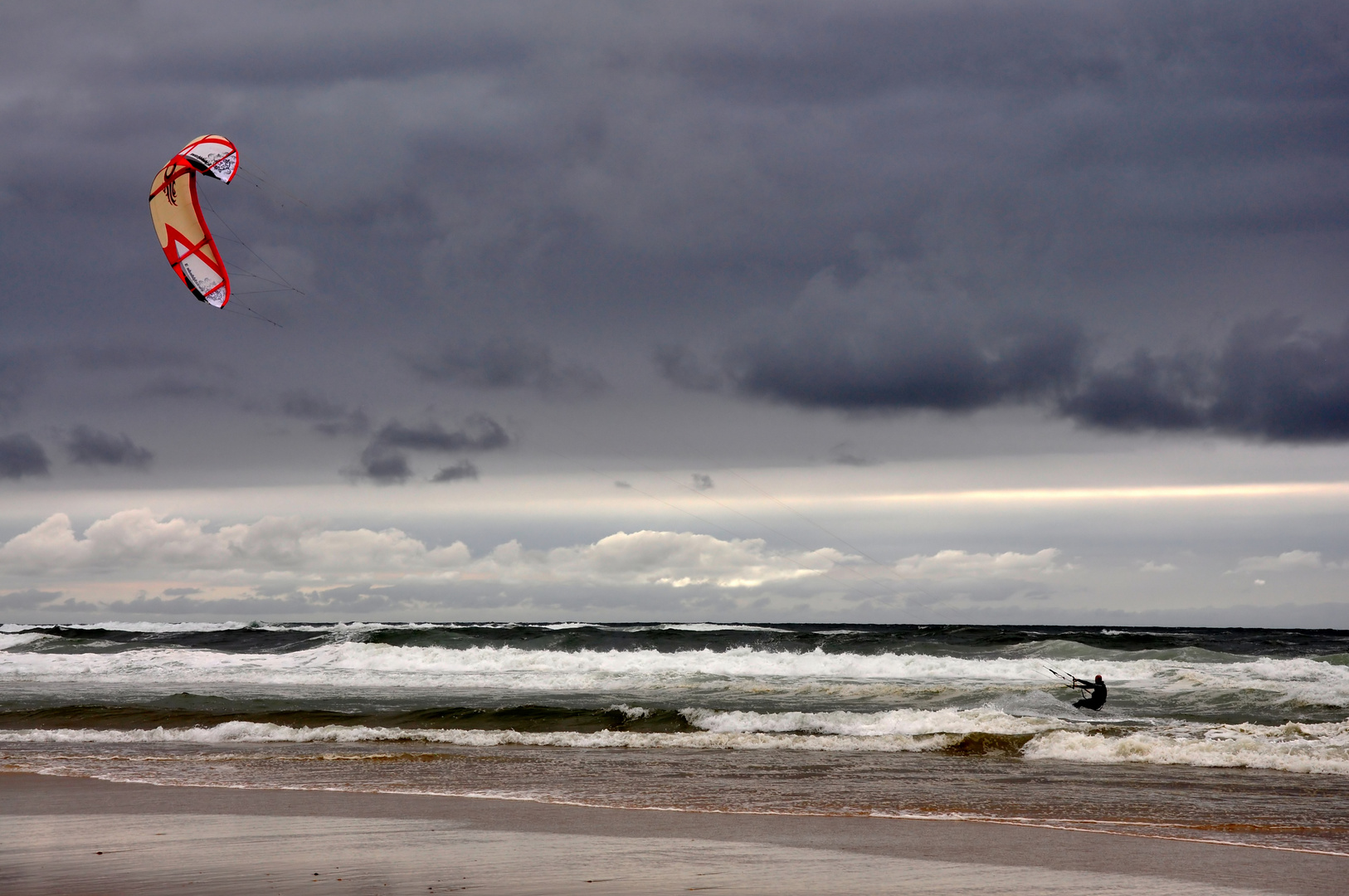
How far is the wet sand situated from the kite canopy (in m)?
8.26

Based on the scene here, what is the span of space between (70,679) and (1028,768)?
2744cm

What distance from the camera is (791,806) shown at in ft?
34.7

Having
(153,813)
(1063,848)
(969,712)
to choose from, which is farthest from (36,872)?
(969,712)

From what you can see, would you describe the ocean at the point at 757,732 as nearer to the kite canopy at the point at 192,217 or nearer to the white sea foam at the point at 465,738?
the white sea foam at the point at 465,738

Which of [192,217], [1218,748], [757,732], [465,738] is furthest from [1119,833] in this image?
[192,217]

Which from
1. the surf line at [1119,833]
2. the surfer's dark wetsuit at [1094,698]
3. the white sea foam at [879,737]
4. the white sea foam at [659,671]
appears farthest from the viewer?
the white sea foam at [659,671]

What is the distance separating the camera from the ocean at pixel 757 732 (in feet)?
36.4

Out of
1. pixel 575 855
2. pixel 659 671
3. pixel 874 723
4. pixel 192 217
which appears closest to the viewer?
pixel 575 855

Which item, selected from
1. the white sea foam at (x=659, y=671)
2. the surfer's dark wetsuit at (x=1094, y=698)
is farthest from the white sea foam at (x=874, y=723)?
the white sea foam at (x=659, y=671)

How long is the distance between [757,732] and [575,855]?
10.00 m

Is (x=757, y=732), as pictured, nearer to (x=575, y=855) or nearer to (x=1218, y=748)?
(x=1218, y=748)

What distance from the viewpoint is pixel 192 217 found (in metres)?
16.0

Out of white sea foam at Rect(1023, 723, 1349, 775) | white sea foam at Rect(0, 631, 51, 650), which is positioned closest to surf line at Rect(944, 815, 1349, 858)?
white sea foam at Rect(1023, 723, 1349, 775)

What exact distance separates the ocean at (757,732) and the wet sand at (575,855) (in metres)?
0.94
